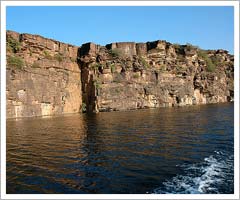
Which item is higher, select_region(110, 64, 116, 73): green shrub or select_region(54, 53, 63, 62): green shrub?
select_region(54, 53, 63, 62): green shrub

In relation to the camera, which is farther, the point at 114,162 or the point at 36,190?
the point at 114,162

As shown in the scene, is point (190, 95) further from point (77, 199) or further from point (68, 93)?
point (77, 199)

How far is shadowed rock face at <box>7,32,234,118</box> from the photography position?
5006 cm

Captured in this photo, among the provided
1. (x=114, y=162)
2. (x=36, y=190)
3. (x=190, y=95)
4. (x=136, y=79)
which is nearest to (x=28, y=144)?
(x=114, y=162)

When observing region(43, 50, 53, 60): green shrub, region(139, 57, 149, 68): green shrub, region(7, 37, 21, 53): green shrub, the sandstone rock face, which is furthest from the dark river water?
region(139, 57, 149, 68): green shrub

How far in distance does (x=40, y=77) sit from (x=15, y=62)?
5913 millimetres

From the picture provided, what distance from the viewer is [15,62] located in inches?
1901

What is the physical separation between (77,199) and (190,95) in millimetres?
76574

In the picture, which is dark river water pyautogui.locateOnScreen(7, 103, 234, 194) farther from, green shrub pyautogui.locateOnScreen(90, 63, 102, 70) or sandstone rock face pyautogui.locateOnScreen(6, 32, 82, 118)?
green shrub pyautogui.locateOnScreen(90, 63, 102, 70)

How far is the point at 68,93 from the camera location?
60.7m

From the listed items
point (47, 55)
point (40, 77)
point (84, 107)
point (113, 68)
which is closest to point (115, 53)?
point (113, 68)

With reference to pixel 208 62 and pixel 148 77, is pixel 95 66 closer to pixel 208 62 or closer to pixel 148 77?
pixel 148 77

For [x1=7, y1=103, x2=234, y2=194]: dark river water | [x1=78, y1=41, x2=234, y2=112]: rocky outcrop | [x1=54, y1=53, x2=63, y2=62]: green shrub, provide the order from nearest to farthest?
[x1=7, y1=103, x2=234, y2=194]: dark river water < [x1=54, y1=53, x2=63, y2=62]: green shrub < [x1=78, y1=41, x2=234, y2=112]: rocky outcrop

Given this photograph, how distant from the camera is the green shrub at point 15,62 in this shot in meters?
47.7
